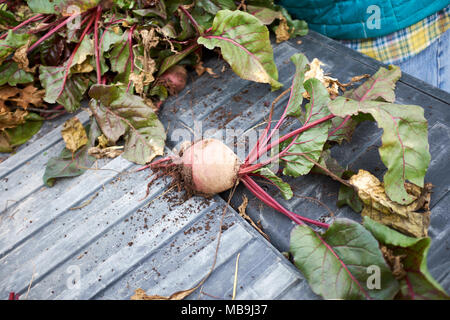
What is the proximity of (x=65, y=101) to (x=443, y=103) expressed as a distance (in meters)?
1.74

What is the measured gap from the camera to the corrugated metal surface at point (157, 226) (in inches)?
48.9

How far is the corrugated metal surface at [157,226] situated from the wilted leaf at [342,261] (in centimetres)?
9

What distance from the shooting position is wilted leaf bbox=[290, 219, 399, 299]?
108cm

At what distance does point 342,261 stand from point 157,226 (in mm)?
678

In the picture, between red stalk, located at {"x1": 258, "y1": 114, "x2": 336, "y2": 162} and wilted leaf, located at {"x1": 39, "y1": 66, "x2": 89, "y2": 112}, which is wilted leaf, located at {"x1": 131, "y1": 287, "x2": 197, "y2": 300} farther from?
wilted leaf, located at {"x1": 39, "y1": 66, "x2": 89, "y2": 112}

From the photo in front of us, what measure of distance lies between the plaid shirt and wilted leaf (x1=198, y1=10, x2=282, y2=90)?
0.79 m

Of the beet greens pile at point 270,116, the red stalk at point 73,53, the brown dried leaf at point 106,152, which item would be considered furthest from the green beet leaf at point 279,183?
the red stalk at point 73,53

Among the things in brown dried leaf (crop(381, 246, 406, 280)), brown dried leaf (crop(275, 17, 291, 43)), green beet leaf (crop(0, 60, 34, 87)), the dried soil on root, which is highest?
green beet leaf (crop(0, 60, 34, 87))

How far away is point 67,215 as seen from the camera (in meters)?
1.50

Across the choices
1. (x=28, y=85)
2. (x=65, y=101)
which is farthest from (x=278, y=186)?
(x=28, y=85)

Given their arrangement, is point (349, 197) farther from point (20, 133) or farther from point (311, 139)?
point (20, 133)

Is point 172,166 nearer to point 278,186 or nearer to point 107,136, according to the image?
point 107,136

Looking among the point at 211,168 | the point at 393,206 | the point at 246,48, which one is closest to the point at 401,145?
the point at 393,206

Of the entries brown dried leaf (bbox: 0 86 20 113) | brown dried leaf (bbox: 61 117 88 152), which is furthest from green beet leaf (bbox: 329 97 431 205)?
brown dried leaf (bbox: 0 86 20 113)
